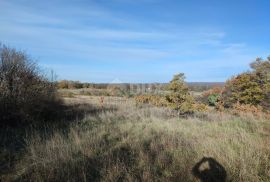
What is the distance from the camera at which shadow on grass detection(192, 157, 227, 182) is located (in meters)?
4.48

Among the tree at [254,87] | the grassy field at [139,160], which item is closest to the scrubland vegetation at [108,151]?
the grassy field at [139,160]

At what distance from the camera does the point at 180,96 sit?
1377 cm

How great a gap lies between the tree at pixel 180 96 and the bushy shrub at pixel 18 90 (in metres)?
6.58

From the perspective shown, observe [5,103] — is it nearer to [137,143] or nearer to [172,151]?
[137,143]

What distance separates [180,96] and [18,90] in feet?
26.1

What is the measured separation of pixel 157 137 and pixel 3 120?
569 cm

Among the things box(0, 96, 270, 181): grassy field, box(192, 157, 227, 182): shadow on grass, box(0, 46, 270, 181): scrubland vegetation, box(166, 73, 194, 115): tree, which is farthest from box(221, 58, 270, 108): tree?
box(192, 157, 227, 182): shadow on grass

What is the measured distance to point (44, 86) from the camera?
1133 cm

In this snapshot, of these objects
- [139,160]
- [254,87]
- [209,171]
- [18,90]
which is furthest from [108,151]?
[254,87]

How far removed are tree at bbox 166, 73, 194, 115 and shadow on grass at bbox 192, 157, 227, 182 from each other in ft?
27.6

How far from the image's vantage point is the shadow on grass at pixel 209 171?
448 cm

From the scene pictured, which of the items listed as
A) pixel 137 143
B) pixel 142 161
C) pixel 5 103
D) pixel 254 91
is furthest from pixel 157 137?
pixel 254 91

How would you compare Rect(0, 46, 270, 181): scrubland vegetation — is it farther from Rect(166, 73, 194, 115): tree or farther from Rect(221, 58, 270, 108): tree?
Rect(221, 58, 270, 108): tree

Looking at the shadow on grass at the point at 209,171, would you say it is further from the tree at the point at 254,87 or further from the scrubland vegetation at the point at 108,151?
the tree at the point at 254,87
